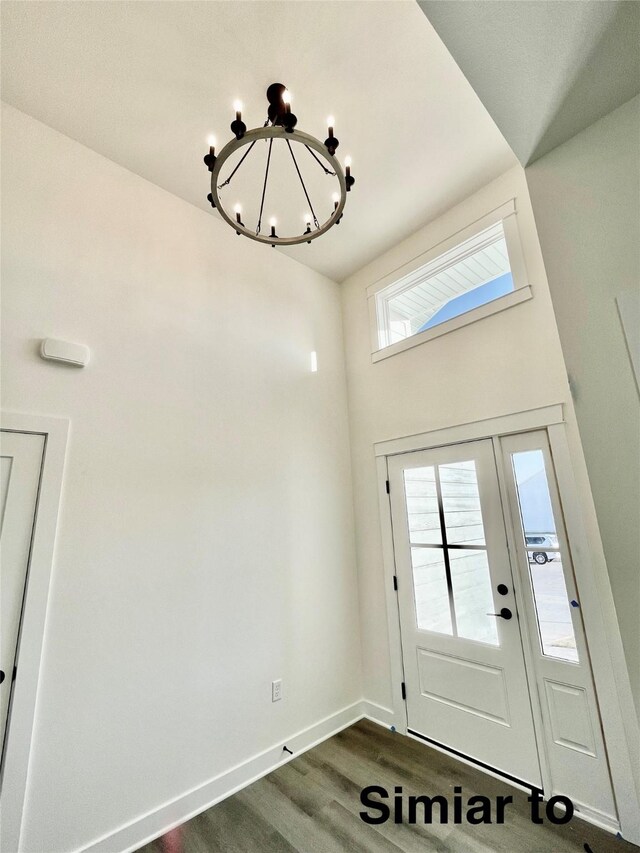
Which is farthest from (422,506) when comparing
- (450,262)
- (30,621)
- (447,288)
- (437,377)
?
(30,621)

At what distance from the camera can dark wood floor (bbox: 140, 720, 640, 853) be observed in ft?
6.18

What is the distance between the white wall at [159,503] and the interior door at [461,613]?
59 cm

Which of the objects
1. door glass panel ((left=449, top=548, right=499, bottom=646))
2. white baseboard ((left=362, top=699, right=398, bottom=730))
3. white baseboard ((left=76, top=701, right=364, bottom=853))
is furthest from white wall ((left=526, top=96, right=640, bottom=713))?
white baseboard ((left=362, top=699, right=398, bottom=730))

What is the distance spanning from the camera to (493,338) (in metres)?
2.72

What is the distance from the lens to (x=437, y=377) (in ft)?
9.92

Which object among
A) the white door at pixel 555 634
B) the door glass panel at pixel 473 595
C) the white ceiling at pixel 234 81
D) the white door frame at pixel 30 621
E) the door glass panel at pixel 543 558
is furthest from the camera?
the door glass panel at pixel 473 595

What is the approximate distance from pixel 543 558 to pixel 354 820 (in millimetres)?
1776

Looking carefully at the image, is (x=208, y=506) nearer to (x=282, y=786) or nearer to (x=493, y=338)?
(x=282, y=786)

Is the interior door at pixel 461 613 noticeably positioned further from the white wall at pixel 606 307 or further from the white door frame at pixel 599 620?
the white wall at pixel 606 307

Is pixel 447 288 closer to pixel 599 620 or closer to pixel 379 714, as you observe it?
pixel 599 620

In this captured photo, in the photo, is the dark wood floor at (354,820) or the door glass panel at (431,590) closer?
the dark wood floor at (354,820)

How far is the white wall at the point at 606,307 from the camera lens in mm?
814

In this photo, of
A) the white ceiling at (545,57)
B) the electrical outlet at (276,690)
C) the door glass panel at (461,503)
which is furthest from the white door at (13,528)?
the door glass panel at (461,503)

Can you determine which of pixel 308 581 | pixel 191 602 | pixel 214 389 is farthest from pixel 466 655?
pixel 214 389
